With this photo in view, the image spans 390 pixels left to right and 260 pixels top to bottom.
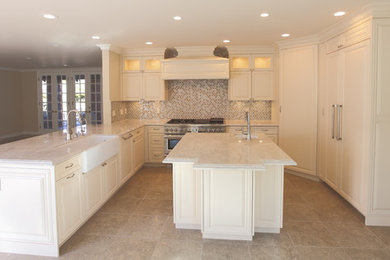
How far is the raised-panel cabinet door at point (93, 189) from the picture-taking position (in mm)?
3254

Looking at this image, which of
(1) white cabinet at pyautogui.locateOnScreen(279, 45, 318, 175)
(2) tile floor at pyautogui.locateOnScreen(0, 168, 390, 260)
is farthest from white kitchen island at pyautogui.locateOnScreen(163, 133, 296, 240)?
(1) white cabinet at pyautogui.locateOnScreen(279, 45, 318, 175)

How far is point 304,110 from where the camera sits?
5.04 metres

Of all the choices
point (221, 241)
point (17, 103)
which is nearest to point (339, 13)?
point (221, 241)

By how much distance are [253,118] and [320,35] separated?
7.23 ft

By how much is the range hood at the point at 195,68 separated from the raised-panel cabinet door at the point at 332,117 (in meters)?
1.93

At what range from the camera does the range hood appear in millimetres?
5727

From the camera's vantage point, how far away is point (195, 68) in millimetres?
5789

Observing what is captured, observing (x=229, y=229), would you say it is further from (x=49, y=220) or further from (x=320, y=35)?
(x=320, y=35)

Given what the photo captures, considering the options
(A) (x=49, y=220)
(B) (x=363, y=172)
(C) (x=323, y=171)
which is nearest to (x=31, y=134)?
(A) (x=49, y=220)

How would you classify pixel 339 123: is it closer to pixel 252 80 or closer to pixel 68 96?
pixel 252 80

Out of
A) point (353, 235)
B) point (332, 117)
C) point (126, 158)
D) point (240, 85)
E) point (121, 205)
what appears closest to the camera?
point (353, 235)

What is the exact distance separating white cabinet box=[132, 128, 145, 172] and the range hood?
4.06ft

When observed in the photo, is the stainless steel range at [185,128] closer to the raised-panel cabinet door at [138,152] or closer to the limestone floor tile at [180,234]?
the raised-panel cabinet door at [138,152]

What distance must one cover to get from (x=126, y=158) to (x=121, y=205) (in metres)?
1.08
